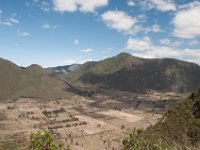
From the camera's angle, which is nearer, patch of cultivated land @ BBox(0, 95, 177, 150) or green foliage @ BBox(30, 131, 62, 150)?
green foliage @ BBox(30, 131, 62, 150)

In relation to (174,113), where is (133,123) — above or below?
below

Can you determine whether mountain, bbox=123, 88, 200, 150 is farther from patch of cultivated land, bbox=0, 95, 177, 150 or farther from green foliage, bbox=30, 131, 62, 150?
patch of cultivated land, bbox=0, 95, 177, 150

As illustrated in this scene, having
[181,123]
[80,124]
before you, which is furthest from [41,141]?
[80,124]

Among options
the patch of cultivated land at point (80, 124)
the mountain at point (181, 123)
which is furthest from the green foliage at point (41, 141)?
the patch of cultivated land at point (80, 124)

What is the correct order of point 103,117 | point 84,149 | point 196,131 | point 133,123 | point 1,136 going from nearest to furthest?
point 196,131
point 84,149
point 1,136
point 133,123
point 103,117

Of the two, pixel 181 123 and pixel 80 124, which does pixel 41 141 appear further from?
pixel 80 124

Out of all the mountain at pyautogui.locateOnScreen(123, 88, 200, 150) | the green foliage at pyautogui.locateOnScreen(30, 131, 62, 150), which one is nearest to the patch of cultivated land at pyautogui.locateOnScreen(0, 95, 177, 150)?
the mountain at pyautogui.locateOnScreen(123, 88, 200, 150)

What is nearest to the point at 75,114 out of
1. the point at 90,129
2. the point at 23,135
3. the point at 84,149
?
the point at 90,129

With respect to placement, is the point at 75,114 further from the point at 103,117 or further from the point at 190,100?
the point at 190,100

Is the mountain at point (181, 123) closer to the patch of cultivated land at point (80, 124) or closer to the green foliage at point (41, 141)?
the green foliage at point (41, 141)

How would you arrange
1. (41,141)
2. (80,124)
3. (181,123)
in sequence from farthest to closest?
1. (80,124)
2. (181,123)
3. (41,141)

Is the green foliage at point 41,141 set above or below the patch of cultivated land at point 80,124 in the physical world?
above
